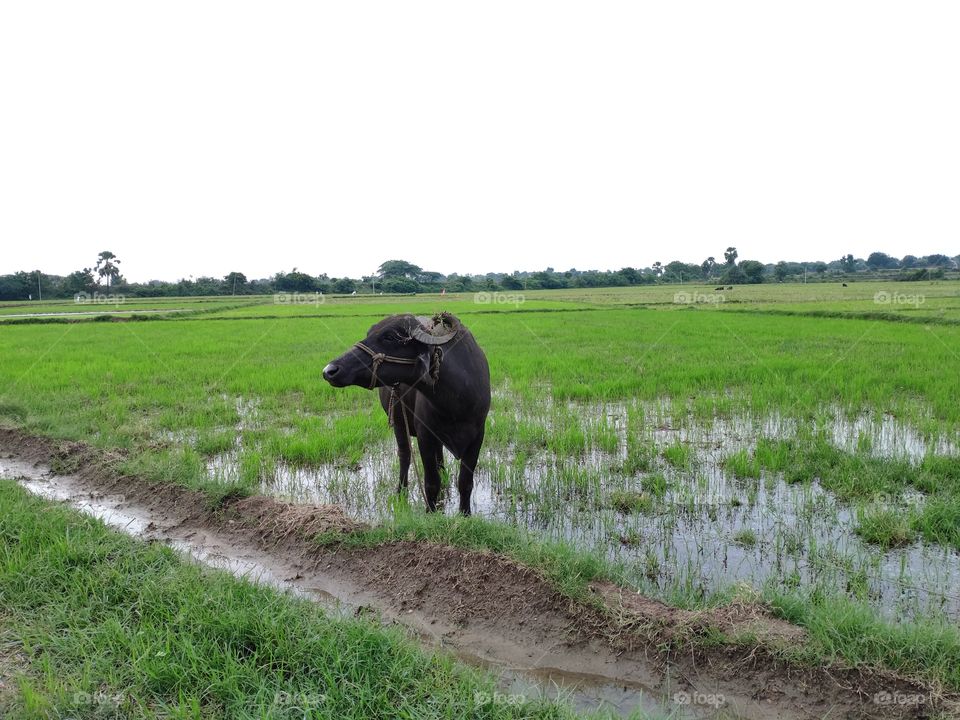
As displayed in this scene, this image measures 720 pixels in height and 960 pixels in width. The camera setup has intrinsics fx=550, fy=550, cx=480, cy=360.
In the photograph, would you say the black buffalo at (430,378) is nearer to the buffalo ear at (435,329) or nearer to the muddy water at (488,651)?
the buffalo ear at (435,329)

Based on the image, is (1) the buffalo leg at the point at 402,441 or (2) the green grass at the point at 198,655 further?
(1) the buffalo leg at the point at 402,441

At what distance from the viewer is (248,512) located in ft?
12.8

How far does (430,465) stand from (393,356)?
0.95 metres

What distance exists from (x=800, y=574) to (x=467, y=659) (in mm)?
2008

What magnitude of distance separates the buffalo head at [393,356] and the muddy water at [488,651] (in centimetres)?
115

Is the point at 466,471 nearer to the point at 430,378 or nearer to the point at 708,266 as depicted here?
the point at 430,378

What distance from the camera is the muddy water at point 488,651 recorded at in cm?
219

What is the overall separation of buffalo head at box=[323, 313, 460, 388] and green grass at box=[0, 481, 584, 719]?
1.20 meters

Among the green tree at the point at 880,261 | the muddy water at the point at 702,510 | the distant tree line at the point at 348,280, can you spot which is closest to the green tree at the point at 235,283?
the distant tree line at the point at 348,280

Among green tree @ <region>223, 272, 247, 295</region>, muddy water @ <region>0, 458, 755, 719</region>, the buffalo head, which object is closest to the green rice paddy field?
muddy water @ <region>0, 458, 755, 719</region>

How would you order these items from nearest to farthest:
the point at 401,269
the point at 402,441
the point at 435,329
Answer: the point at 435,329 → the point at 402,441 → the point at 401,269

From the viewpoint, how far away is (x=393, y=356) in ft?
10.7

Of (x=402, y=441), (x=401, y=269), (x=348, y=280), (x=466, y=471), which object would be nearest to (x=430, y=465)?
(x=466, y=471)

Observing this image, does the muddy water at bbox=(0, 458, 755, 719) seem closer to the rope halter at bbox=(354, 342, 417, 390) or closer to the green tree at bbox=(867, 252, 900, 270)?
the rope halter at bbox=(354, 342, 417, 390)
